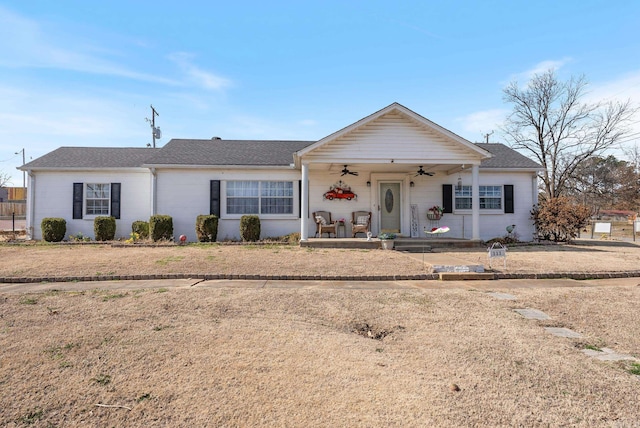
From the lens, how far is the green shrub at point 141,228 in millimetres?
13633

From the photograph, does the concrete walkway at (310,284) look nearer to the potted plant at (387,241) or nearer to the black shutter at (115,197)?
the potted plant at (387,241)

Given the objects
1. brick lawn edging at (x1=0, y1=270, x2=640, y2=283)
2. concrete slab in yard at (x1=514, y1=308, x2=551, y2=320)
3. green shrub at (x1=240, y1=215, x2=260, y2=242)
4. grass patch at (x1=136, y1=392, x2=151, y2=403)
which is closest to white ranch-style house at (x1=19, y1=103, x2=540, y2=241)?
green shrub at (x1=240, y1=215, x2=260, y2=242)

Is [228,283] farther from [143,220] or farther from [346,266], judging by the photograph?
[143,220]

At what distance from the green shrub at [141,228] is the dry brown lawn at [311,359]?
804 centimetres

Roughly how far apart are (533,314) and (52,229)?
1524 cm

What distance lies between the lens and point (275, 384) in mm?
2836

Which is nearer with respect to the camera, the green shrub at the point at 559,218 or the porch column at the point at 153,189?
the green shrub at the point at 559,218

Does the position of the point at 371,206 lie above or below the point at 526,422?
above

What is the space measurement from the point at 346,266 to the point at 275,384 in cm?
579

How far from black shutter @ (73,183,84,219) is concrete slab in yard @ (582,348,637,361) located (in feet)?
52.3

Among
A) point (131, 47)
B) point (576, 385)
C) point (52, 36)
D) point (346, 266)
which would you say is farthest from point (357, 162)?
point (576, 385)

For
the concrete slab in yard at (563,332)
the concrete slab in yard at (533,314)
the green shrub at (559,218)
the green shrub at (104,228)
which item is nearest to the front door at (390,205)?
the green shrub at (559,218)

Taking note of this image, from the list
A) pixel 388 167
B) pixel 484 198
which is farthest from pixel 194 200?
pixel 484 198

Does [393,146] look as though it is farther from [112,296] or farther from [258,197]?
[112,296]
